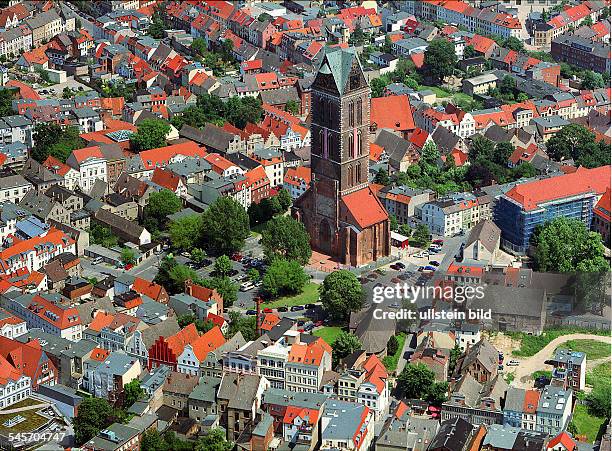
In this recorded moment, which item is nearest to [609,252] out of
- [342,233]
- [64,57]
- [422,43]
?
[342,233]

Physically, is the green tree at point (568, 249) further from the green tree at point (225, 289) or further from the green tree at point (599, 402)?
the green tree at point (225, 289)

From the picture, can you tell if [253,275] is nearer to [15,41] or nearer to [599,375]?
[599,375]

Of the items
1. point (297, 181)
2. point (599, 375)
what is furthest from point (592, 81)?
point (599, 375)

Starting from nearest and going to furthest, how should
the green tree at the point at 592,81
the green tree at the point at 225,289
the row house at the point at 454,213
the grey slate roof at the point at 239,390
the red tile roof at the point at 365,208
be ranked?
the grey slate roof at the point at 239,390
the green tree at the point at 225,289
the red tile roof at the point at 365,208
the row house at the point at 454,213
the green tree at the point at 592,81

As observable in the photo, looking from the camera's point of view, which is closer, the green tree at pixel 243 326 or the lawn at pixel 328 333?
the green tree at pixel 243 326

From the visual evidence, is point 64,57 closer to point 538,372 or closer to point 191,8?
point 191,8

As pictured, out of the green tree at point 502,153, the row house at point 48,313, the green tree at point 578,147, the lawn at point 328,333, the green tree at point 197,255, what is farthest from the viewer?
the green tree at point 578,147

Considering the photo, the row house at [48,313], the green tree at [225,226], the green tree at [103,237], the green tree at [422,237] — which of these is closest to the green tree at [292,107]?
the green tree at [422,237]
